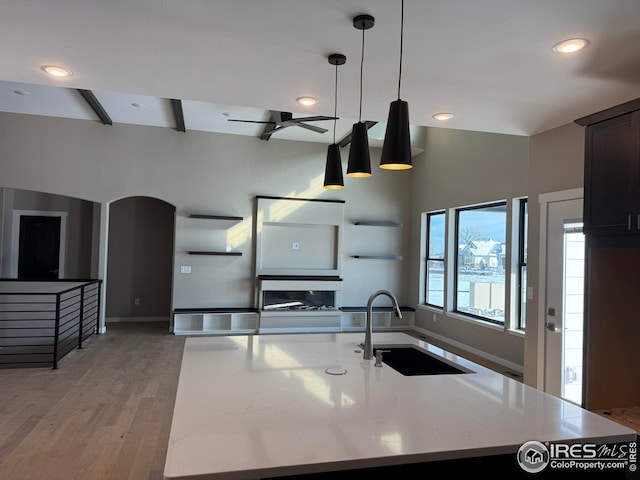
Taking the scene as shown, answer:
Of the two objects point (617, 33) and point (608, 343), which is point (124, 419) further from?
point (617, 33)

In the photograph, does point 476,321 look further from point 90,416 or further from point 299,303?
point 90,416

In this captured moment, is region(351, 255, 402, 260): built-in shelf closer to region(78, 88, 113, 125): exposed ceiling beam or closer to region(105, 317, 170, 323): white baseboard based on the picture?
region(105, 317, 170, 323): white baseboard

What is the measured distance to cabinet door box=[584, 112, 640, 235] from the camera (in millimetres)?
2252

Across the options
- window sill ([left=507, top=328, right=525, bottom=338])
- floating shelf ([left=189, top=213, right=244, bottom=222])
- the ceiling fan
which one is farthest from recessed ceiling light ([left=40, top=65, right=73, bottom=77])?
window sill ([left=507, top=328, right=525, bottom=338])

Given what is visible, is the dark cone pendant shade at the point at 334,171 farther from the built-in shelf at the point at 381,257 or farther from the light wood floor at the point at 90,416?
the built-in shelf at the point at 381,257

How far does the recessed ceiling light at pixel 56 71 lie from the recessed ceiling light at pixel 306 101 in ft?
5.29

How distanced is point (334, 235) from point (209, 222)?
7.29ft

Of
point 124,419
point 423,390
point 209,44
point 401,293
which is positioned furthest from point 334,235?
point 423,390

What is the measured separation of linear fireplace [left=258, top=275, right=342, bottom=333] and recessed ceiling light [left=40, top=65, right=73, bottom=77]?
15.1 feet

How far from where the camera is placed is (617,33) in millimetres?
2139

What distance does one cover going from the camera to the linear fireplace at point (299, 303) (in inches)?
280

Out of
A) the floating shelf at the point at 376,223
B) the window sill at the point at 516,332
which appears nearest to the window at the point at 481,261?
the window sill at the point at 516,332

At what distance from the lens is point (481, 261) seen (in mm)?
6156

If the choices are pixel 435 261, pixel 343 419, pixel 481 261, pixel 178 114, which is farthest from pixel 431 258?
pixel 343 419
